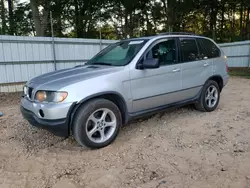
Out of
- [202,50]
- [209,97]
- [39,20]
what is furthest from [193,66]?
[39,20]

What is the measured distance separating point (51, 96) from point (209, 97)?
342cm

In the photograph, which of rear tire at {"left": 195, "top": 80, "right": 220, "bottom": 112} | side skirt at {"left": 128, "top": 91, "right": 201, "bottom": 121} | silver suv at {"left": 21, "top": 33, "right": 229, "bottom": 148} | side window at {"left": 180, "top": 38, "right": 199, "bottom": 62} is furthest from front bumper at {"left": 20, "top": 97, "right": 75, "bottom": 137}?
rear tire at {"left": 195, "top": 80, "right": 220, "bottom": 112}

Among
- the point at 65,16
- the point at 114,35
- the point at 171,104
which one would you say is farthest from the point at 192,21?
the point at 171,104

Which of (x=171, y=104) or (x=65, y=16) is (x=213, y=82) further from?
(x=65, y=16)

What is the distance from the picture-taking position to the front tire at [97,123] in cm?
298

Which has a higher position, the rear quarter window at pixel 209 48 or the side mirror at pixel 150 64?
the rear quarter window at pixel 209 48

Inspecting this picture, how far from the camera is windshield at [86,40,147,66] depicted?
3631 millimetres

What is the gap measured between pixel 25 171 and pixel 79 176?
71cm

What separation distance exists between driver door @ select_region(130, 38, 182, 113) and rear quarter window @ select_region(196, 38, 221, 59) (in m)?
0.84

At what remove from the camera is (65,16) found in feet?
58.2

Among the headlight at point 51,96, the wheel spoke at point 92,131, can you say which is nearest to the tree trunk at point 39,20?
the headlight at point 51,96

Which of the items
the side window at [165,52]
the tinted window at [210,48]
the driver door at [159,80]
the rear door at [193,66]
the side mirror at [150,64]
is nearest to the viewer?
the side mirror at [150,64]

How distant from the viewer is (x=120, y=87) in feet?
10.8

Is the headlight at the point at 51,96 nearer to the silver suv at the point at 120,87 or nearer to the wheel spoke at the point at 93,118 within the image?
the silver suv at the point at 120,87
